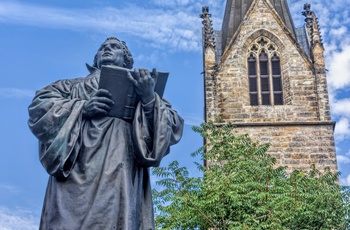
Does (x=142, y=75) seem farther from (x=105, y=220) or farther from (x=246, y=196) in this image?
(x=246, y=196)

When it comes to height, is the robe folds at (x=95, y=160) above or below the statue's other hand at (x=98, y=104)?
below

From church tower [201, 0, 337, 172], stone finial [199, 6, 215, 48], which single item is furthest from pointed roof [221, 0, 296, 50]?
stone finial [199, 6, 215, 48]

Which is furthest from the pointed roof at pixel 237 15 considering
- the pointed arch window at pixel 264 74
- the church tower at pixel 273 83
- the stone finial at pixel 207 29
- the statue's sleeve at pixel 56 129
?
the statue's sleeve at pixel 56 129

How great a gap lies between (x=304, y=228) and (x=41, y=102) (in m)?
12.5

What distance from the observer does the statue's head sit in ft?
14.4

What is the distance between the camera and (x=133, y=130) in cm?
404

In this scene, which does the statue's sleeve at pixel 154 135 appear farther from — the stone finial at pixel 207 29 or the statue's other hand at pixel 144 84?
the stone finial at pixel 207 29

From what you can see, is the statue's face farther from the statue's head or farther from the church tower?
the church tower

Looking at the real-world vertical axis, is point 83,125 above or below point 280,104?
below

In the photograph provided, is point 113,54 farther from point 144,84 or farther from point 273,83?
point 273,83

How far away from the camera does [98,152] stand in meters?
3.98

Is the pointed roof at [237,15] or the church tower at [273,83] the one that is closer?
the church tower at [273,83]

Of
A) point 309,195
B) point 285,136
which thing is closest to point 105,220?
point 309,195

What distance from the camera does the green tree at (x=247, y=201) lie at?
1502 centimetres
